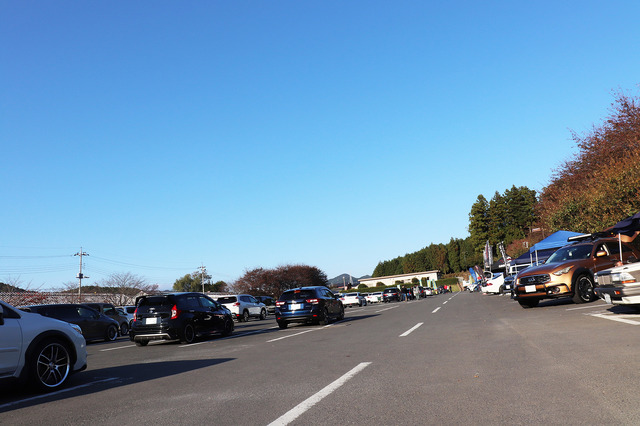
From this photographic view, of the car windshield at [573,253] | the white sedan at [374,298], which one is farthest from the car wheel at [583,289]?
the white sedan at [374,298]

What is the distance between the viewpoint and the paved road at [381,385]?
15.0 ft

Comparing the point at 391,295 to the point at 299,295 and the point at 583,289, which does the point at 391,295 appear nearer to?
the point at 299,295

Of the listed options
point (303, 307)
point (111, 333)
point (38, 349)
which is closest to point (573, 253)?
point (303, 307)

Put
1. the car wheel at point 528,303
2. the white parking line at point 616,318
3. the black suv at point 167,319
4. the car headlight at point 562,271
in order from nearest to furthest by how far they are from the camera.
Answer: the white parking line at point 616,318
the black suv at point 167,319
the car headlight at point 562,271
the car wheel at point 528,303

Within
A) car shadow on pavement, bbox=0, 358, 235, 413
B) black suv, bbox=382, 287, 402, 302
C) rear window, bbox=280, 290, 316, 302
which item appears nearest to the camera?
car shadow on pavement, bbox=0, 358, 235, 413

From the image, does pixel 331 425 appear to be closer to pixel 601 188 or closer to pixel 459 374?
pixel 459 374

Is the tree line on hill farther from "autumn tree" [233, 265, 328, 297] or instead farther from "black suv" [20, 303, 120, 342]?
"autumn tree" [233, 265, 328, 297]

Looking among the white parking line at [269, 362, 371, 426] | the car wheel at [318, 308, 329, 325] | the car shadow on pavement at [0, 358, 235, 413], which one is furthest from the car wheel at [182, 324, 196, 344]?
the white parking line at [269, 362, 371, 426]

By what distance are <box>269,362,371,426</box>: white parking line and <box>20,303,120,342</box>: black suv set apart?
14.4m

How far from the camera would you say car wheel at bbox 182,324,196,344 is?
13945 millimetres

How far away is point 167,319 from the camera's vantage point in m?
13.7

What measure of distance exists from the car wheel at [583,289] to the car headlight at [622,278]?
181 inches

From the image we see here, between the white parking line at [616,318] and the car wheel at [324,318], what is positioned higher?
the car wheel at [324,318]

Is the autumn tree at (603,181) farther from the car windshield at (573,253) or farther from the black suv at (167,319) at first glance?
the black suv at (167,319)
